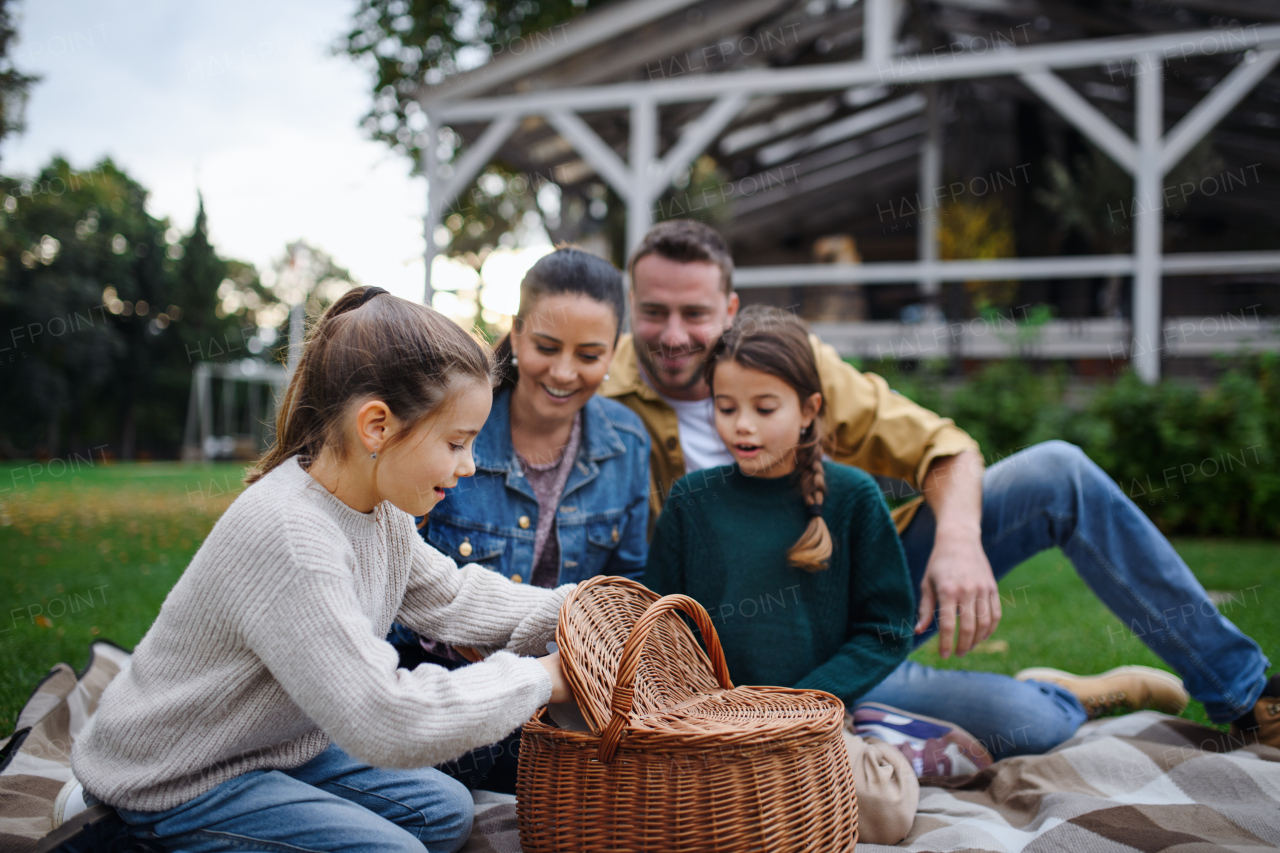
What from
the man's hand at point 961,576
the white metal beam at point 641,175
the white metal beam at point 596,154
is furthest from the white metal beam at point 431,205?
the man's hand at point 961,576

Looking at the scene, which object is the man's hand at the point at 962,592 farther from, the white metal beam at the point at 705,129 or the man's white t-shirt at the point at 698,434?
the white metal beam at the point at 705,129

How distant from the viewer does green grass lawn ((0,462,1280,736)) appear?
11.5 ft

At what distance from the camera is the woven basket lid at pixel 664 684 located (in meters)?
1.56

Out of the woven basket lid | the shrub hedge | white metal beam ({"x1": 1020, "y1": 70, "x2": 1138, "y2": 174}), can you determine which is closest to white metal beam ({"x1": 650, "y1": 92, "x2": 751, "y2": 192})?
white metal beam ({"x1": 1020, "y1": 70, "x2": 1138, "y2": 174})

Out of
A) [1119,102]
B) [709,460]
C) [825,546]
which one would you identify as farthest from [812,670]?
[1119,102]

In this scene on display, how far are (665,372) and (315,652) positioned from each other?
168cm

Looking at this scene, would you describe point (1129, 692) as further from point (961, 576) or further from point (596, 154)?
point (596, 154)

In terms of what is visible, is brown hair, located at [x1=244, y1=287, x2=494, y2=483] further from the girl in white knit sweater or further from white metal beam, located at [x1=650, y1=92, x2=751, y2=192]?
white metal beam, located at [x1=650, y1=92, x2=751, y2=192]

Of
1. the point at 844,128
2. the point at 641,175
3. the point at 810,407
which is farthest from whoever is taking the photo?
the point at 844,128

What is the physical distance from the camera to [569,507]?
249 centimetres

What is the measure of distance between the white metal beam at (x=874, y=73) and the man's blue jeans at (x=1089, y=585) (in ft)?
18.7

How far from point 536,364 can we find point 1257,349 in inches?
266

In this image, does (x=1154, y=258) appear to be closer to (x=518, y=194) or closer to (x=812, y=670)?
(x=812, y=670)

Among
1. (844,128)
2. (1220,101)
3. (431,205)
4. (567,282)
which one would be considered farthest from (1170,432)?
(844,128)
